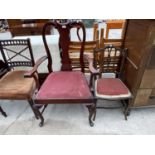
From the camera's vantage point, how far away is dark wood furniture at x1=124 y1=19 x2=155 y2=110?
1178mm

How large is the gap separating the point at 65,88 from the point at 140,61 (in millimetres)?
795

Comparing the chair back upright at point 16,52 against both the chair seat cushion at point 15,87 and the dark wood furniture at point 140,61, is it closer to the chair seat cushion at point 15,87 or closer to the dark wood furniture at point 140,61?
the chair seat cushion at point 15,87

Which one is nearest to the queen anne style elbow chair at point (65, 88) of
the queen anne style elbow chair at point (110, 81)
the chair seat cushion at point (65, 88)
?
the chair seat cushion at point (65, 88)

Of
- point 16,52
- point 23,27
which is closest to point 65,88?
point 16,52

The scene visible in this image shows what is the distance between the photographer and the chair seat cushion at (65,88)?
1315 mm

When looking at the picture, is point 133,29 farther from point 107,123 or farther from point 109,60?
point 107,123

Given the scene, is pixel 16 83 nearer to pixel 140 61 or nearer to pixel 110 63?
pixel 110 63

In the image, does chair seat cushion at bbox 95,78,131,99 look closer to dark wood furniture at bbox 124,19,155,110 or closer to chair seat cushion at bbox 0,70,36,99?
dark wood furniture at bbox 124,19,155,110

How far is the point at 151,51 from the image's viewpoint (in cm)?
121

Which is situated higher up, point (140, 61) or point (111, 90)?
point (140, 61)

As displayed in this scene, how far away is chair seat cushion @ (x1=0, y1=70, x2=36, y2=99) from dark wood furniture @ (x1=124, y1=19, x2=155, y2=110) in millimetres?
1172

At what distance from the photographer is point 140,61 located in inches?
50.6

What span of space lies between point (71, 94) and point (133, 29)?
97cm
